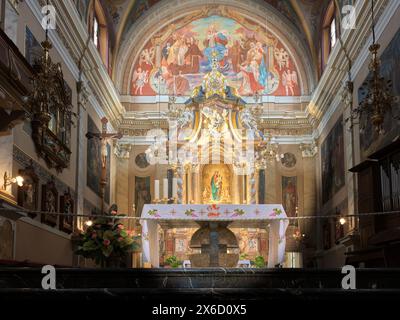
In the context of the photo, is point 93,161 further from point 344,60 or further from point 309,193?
point 309,193

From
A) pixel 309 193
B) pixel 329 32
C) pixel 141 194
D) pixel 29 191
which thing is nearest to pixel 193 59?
pixel 329 32

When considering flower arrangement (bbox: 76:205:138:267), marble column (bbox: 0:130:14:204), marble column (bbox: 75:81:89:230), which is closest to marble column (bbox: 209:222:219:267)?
flower arrangement (bbox: 76:205:138:267)

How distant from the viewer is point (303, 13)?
20.3 metres

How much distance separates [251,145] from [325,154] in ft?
7.42

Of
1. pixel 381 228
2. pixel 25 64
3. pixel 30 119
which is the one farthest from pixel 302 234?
pixel 25 64

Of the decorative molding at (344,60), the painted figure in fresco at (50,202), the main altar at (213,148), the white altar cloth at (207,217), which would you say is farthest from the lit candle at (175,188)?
the white altar cloth at (207,217)

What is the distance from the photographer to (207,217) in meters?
11.4

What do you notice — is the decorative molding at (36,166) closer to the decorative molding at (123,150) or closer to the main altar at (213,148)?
the main altar at (213,148)

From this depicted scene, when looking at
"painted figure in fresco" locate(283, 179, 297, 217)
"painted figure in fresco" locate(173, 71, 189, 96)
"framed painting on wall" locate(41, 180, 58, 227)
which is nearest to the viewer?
"framed painting on wall" locate(41, 180, 58, 227)

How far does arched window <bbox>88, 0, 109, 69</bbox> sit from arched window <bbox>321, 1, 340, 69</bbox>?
6768mm

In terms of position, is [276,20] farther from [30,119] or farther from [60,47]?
[30,119]

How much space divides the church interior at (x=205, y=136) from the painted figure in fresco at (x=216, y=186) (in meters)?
0.05

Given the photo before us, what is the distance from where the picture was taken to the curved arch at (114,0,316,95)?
2152 centimetres

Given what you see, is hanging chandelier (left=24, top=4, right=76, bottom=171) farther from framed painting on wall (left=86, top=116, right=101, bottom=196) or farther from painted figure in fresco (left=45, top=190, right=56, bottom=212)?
framed painting on wall (left=86, top=116, right=101, bottom=196)
